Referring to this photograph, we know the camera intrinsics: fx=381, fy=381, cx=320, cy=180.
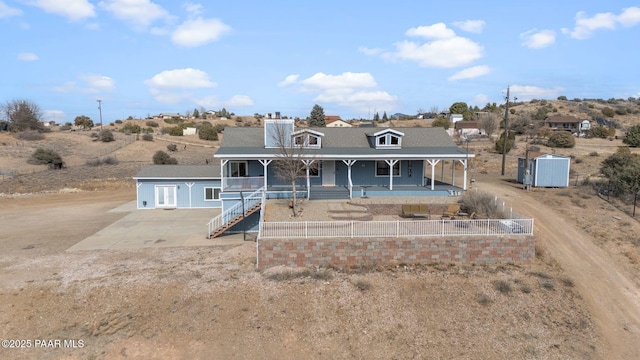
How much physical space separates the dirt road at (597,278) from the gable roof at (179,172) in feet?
67.5

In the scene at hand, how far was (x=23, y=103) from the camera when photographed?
75.8 m

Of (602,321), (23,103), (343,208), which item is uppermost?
(23,103)

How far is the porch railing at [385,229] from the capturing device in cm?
1566

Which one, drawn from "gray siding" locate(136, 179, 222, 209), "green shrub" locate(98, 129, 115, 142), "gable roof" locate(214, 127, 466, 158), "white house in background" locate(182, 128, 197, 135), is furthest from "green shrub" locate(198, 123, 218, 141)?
"gable roof" locate(214, 127, 466, 158)

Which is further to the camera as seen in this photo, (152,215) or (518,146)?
(518,146)

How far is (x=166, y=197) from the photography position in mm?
27969

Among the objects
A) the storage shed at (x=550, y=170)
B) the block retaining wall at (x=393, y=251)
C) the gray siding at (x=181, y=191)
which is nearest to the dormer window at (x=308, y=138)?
the gray siding at (x=181, y=191)

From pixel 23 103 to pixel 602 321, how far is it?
9520cm

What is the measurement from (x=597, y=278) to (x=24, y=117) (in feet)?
288

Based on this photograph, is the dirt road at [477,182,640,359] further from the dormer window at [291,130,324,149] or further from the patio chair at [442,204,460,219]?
the dormer window at [291,130,324,149]

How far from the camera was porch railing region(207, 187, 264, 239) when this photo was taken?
2041 cm

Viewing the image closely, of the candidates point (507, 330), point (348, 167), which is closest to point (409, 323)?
point (507, 330)

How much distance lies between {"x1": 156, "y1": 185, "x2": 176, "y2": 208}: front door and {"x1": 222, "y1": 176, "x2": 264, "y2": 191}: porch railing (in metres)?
7.45

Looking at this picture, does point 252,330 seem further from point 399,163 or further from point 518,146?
point 518,146
